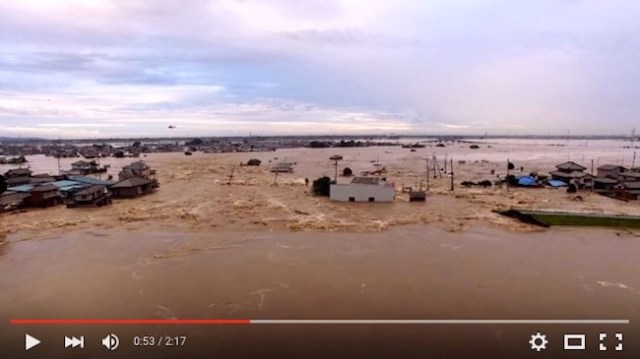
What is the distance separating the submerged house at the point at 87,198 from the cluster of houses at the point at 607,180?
17257 mm

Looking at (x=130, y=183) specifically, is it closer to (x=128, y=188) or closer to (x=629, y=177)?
(x=128, y=188)

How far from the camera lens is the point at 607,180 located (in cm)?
1702

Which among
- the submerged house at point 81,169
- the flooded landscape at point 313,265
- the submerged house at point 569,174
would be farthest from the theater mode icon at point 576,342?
the submerged house at point 81,169

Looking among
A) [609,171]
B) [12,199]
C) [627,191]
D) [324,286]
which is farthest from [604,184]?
[12,199]

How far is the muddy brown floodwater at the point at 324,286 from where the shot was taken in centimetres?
471

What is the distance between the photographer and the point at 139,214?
1235 cm

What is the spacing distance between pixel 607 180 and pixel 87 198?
18610 mm

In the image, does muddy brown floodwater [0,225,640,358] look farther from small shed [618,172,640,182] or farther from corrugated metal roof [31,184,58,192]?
small shed [618,172,640,182]

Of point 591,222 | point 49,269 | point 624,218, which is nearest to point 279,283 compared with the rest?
point 49,269

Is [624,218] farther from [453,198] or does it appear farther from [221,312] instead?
[221,312]

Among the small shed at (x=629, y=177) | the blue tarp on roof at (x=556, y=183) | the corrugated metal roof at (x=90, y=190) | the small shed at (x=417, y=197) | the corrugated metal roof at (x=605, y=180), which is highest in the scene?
the small shed at (x=629, y=177)

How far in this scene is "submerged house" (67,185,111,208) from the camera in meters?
13.5

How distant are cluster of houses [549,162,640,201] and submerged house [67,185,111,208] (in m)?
17.3

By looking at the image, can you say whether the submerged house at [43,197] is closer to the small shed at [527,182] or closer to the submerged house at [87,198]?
the submerged house at [87,198]
